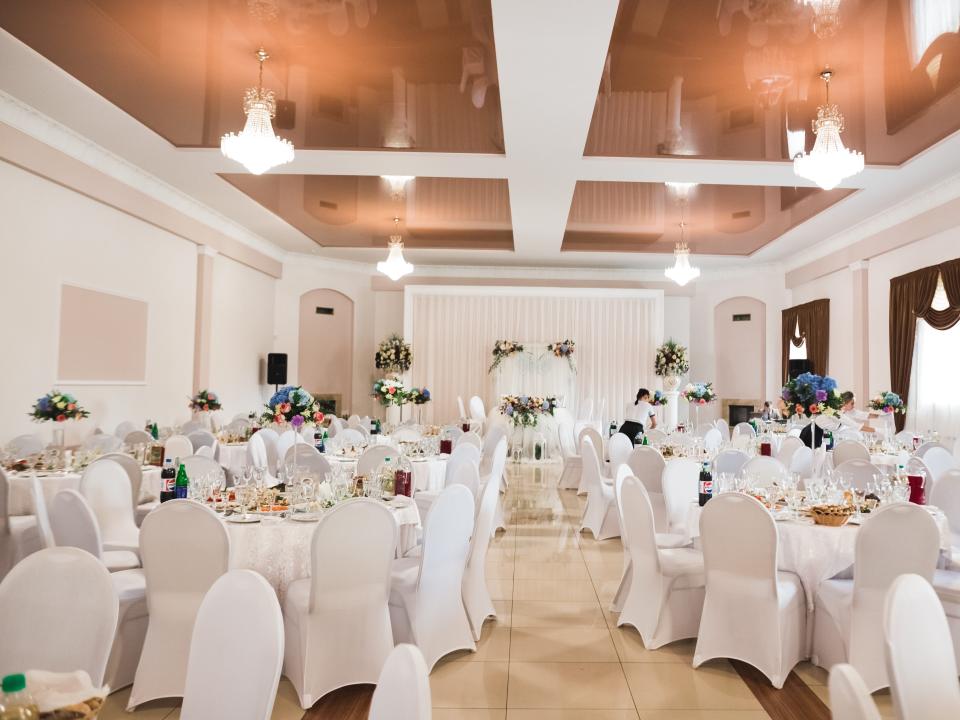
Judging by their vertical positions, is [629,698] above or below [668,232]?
below

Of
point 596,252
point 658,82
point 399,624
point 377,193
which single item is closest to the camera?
point 399,624

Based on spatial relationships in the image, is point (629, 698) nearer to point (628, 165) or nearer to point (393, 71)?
point (393, 71)

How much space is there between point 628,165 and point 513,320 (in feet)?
23.2

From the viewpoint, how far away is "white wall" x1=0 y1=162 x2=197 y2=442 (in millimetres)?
6453

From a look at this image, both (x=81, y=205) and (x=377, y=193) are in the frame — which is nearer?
(x=81, y=205)

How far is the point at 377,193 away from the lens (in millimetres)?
9523

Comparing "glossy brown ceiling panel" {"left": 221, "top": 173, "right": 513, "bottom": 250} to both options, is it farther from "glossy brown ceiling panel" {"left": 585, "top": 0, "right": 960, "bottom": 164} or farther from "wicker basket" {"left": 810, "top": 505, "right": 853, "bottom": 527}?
"wicker basket" {"left": 810, "top": 505, "right": 853, "bottom": 527}

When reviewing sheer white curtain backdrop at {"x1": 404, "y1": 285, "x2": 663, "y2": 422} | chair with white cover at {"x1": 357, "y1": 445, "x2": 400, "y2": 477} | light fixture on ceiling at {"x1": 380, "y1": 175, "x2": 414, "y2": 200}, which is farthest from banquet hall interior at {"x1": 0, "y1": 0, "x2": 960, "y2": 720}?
sheer white curtain backdrop at {"x1": 404, "y1": 285, "x2": 663, "y2": 422}

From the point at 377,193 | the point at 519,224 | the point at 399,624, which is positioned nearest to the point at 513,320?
the point at 519,224

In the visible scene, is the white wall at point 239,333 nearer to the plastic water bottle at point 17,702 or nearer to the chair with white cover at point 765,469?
the chair with white cover at point 765,469

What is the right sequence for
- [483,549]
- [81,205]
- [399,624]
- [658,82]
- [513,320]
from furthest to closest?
[513,320], [81,205], [658,82], [483,549], [399,624]

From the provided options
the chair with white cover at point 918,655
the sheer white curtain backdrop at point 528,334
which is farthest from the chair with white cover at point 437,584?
the sheer white curtain backdrop at point 528,334

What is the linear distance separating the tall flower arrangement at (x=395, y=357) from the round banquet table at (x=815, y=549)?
10.4 m

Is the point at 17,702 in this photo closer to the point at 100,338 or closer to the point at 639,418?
the point at 100,338
